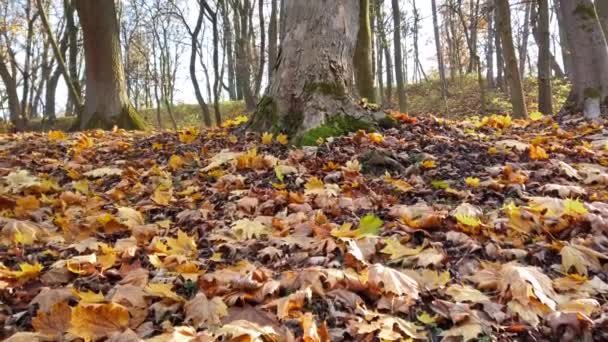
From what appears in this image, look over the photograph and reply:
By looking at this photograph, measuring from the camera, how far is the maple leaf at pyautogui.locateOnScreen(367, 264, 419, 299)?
6.02ft

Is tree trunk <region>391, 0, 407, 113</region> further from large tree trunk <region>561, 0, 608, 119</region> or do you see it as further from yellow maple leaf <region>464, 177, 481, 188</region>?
yellow maple leaf <region>464, 177, 481, 188</region>

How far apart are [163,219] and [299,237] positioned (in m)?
1.04

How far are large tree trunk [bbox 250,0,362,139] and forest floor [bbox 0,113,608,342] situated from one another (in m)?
0.42

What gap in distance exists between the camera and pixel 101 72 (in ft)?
27.2

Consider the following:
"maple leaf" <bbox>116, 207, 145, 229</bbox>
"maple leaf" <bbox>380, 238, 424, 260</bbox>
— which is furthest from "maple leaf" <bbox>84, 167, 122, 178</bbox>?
"maple leaf" <bbox>380, 238, 424, 260</bbox>

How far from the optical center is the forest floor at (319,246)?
169cm

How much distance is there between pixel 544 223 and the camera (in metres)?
2.45

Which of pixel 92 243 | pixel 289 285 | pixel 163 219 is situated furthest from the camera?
pixel 163 219

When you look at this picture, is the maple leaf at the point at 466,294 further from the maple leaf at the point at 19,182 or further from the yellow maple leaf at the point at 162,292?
the maple leaf at the point at 19,182

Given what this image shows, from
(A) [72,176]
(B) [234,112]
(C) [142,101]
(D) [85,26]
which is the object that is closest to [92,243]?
(A) [72,176]

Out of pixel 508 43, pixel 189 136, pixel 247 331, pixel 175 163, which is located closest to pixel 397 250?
pixel 247 331

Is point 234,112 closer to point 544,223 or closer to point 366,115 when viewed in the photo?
point 366,115

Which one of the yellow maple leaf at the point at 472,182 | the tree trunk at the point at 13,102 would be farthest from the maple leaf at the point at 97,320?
the tree trunk at the point at 13,102

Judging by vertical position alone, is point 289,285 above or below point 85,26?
below
